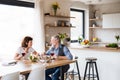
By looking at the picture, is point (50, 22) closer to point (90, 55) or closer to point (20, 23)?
point (20, 23)

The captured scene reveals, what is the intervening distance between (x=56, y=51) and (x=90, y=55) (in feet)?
4.63

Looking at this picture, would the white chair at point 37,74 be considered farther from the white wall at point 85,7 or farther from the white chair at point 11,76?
the white wall at point 85,7

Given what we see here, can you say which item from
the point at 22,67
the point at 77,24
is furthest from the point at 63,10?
the point at 22,67

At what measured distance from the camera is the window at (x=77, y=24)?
25.3 feet

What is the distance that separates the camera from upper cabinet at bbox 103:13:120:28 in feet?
24.6

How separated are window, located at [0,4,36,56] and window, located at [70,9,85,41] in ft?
7.88

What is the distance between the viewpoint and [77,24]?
26.3ft

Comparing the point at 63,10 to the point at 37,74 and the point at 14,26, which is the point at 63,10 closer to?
the point at 14,26

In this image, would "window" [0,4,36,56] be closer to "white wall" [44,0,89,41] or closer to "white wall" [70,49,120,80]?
"white wall" [44,0,89,41]

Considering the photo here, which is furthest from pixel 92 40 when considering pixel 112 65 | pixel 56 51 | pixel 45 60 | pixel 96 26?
pixel 45 60

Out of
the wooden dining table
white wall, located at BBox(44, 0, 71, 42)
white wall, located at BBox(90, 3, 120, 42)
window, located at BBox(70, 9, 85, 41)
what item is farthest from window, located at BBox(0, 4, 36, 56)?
white wall, located at BBox(90, 3, 120, 42)

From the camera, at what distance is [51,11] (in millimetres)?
6082

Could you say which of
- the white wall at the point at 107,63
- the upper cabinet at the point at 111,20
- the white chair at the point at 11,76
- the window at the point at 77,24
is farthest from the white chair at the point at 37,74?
the upper cabinet at the point at 111,20

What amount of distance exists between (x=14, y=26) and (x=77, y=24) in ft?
11.0
